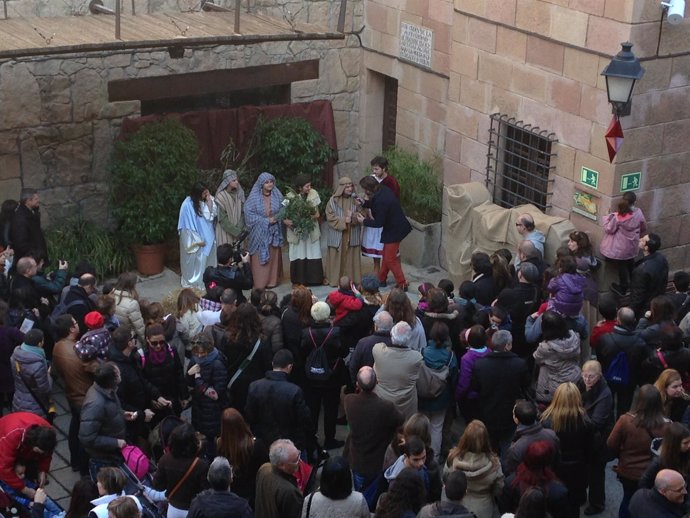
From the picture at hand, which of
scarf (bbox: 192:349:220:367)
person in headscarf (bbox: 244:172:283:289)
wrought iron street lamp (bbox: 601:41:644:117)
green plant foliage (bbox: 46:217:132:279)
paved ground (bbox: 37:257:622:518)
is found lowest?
paved ground (bbox: 37:257:622:518)

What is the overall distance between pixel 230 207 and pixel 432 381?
5.25 meters

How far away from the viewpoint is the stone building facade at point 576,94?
11.7m

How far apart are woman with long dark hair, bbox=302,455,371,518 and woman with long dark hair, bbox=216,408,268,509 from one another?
105 cm

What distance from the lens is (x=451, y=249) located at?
13844mm

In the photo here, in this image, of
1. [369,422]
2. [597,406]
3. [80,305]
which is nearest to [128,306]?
[80,305]

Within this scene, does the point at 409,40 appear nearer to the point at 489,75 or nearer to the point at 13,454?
the point at 489,75

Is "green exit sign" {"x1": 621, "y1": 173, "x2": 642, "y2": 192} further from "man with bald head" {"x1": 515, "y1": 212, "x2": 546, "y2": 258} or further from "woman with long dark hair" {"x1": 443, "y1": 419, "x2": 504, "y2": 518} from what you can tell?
"woman with long dark hair" {"x1": 443, "y1": 419, "x2": 504, "y2": 518}

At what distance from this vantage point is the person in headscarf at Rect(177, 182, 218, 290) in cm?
1335

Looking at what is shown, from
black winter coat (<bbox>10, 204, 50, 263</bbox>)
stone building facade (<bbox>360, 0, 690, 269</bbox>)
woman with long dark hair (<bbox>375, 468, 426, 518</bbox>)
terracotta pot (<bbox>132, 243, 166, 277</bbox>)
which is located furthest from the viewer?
terracotta pot (<bbox>132, 243, 166, 277</bbox>)

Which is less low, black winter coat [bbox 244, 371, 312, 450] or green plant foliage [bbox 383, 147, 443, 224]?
black winter coat [bbox 244, 371, 312, 450]

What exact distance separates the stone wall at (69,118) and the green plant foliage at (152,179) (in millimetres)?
467

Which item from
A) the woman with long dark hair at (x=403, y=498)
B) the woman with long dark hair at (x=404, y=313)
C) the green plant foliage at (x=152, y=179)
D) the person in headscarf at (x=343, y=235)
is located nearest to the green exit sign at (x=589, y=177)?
the person in headscarf at (x=343, y=235)

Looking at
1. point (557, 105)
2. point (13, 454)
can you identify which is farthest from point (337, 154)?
point (13, 454)

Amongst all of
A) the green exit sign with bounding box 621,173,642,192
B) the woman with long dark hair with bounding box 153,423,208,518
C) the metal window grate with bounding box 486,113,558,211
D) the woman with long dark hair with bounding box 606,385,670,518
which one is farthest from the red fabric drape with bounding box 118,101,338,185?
the woman with long dark hair with bounding box 606,385,670,518
